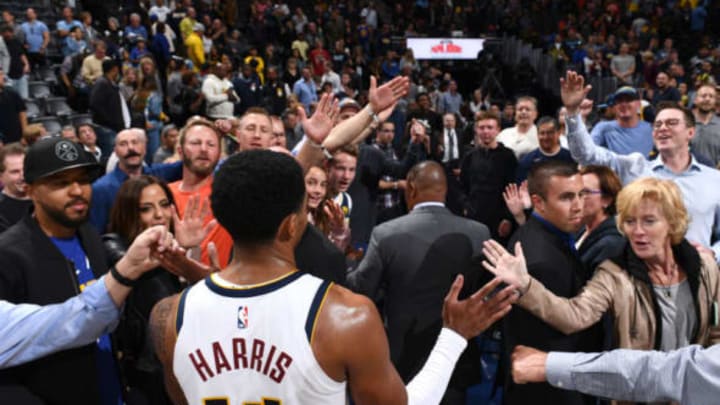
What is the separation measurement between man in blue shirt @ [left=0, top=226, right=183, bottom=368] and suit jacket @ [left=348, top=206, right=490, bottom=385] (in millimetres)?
1695

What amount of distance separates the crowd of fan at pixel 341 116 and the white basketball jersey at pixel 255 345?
0.65 metres

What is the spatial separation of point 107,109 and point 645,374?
27.5 feet

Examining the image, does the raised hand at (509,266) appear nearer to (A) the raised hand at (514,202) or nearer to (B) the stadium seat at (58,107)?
(A) the raised hand at (514,202)

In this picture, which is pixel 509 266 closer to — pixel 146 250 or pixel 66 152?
pixel 146 250

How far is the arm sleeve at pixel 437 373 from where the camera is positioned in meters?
1.95

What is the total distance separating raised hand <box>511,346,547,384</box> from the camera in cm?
246

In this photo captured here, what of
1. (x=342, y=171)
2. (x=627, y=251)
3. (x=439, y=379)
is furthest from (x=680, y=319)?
(x=342, y=171)

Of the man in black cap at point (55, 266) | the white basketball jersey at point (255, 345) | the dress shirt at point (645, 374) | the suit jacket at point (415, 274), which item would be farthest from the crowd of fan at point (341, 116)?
the white basketball jersey at point (255, 345)

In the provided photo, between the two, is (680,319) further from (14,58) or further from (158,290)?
(14,58)

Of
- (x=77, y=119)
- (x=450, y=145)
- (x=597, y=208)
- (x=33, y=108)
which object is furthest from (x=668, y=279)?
(x=33, y=108)

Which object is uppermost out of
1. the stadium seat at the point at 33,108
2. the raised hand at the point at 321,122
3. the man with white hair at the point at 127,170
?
the stadium seat at the point at 33,108

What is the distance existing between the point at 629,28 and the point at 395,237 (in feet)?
59.9

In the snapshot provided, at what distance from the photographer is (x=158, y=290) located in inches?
112

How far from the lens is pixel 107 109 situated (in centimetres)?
927
